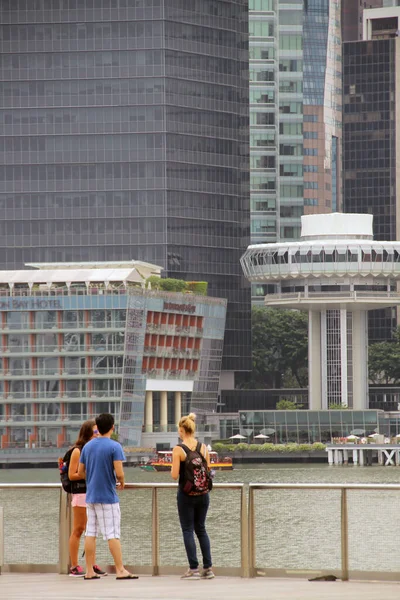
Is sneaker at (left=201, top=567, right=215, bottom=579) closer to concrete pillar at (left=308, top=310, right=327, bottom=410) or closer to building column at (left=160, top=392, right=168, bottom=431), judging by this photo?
building column at (left=160, top=392, right=168, bottom=431)

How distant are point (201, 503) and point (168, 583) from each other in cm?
162

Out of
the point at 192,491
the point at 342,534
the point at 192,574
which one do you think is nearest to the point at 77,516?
the point at 192,491

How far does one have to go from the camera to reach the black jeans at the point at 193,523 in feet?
102

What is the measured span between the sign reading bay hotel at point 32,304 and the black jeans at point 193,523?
148136mm

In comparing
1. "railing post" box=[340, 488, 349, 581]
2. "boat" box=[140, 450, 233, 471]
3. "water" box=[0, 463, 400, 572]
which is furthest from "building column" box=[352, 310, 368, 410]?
"railing post" box=[340, 488, 349, 581]

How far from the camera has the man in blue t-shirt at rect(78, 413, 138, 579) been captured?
102 feet

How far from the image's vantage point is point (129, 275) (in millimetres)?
185125

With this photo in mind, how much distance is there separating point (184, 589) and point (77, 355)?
149503 millimetres

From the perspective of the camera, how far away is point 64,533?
32.6 m

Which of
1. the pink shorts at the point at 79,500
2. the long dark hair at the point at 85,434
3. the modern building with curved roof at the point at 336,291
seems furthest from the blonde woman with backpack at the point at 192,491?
the modern building with curved roof at the point at 336,291

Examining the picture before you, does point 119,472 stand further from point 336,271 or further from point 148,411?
point 336,271

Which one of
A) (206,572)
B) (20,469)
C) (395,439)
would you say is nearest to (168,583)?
(206,572)

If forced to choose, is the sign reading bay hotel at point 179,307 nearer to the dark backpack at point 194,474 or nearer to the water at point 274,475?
the water at point 274,475

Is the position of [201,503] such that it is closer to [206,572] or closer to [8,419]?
[206,572]
